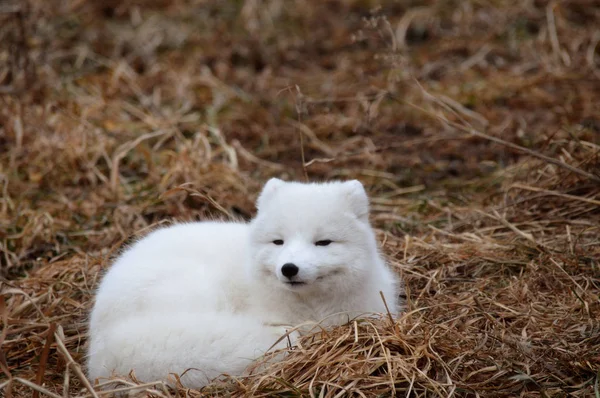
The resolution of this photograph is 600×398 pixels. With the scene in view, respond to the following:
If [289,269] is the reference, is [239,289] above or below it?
below

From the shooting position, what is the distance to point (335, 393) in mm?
3229

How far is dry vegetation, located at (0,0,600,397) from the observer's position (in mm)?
3477

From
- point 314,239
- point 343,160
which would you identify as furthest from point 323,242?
point 343,160

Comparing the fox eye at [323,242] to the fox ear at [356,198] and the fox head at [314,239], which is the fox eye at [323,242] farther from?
the fox ear at [356,198]

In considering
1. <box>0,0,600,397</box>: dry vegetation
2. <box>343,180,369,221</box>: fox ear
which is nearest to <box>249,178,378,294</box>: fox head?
<box>343,180,369,221</box>: fox ear

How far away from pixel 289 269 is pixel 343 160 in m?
3.47

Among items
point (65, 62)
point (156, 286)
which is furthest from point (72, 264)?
point (65, 62)

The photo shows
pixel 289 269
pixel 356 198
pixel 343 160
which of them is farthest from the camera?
pixel 343 160

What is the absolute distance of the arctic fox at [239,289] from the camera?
338cm

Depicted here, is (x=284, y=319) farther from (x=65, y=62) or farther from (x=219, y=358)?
(x=65, y=62)

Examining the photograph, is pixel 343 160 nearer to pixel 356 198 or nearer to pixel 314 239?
pixel 356 198

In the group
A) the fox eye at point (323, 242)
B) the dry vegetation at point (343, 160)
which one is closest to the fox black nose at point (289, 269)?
the fox eye at point (323, 242)

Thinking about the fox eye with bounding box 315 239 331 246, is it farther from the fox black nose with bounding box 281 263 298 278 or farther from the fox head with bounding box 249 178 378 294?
the fox black nose with bounding box 281 263 298 278

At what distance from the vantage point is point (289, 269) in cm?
344
